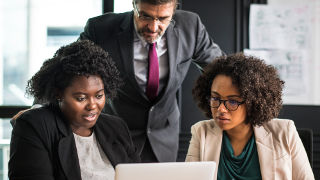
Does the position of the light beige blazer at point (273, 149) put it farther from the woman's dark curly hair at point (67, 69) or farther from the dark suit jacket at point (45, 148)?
the woman's dark curly hair at point (67, 69)

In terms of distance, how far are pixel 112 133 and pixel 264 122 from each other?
0.63 meters

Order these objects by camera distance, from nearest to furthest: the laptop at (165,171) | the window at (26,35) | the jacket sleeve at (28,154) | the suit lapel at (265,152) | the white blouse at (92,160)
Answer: the laptop at (165,171) < the jacket sleeve at (28,154) < the white blouse at (92,160) < the suit lapel at (265,152) < the window at (26,35)

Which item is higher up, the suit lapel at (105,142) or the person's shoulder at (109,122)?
the person's shoulder at (109,122)

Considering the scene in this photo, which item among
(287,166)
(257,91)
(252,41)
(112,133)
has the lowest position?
(287,166)

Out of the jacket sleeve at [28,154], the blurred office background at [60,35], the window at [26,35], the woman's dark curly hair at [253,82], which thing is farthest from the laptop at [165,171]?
the window at [26,35]

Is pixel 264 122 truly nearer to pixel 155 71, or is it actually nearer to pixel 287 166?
pixel 287 166

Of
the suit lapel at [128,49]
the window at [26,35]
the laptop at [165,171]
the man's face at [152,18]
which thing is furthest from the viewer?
the window at [26,35]

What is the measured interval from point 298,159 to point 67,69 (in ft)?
3.21

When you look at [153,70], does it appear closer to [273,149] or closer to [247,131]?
[247,131]

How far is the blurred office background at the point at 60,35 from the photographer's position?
3299mm

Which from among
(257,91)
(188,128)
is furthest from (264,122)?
(188,128)

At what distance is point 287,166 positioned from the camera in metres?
1.88

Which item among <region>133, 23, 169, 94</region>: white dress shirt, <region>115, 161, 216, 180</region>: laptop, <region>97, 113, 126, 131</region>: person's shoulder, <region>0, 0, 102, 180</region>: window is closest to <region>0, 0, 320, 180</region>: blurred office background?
<region>0, 0, 102, 180</region>: window

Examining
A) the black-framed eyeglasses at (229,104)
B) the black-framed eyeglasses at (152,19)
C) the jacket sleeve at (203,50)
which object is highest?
the black-framed eyeglasses at (152,19)
